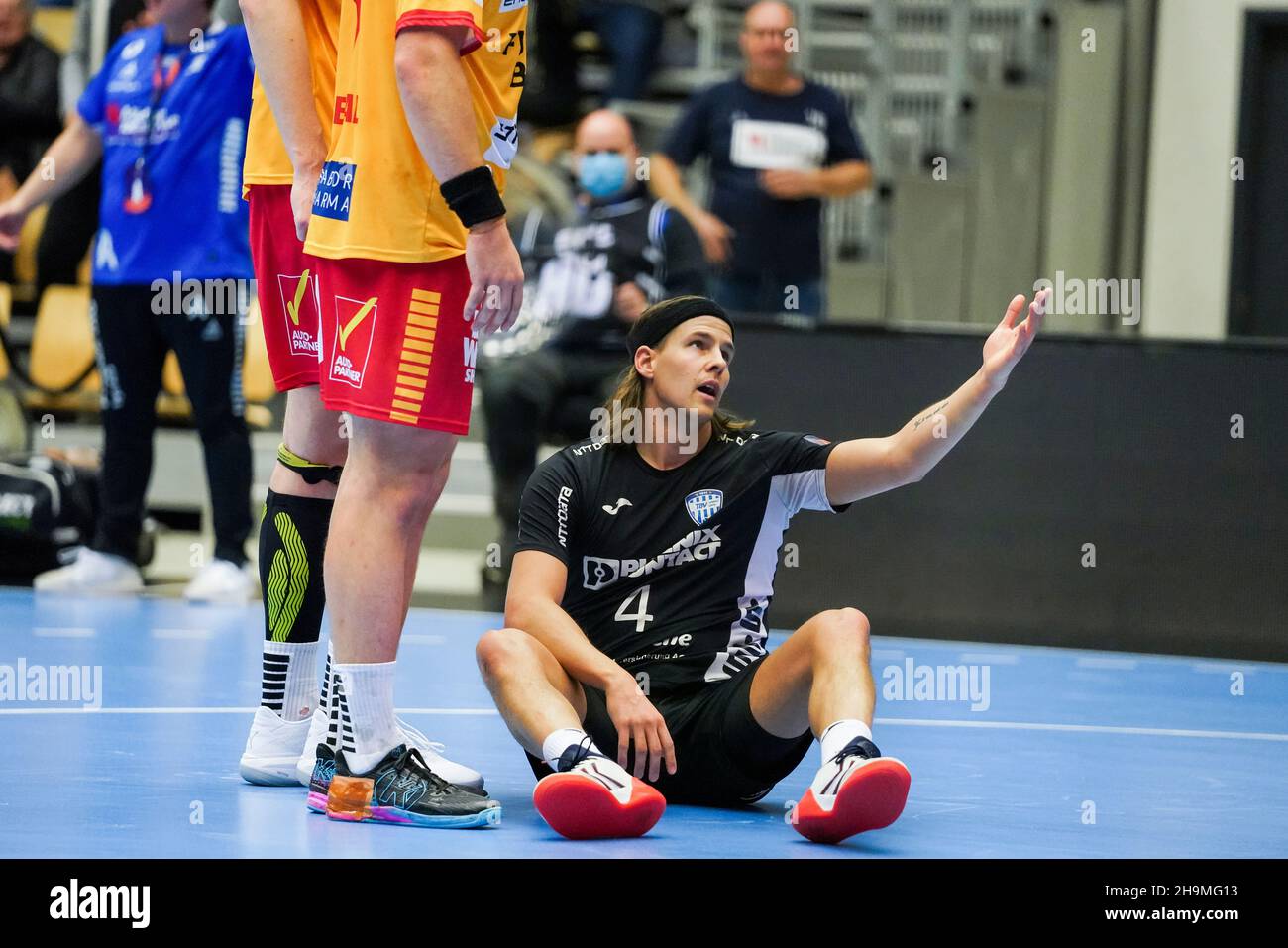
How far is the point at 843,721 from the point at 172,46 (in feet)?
15.4

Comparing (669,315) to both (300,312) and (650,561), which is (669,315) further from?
(300,312)

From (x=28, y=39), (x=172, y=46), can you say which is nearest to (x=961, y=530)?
(x=172, y=46)

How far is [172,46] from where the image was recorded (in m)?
6.88

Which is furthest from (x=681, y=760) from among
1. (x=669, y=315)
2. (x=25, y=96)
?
(x=25, y=96)

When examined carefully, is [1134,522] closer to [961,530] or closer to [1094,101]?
[961,530]

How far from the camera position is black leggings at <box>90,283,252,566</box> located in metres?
6.68

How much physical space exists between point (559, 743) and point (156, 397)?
160 inches

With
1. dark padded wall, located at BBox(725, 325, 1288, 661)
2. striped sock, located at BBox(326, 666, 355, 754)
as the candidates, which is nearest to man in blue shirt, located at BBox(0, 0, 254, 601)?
dark padded wall, located at BBox(725, 325, 1288, 661)

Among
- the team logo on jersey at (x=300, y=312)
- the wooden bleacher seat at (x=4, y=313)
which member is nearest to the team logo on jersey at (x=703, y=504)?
the team logo on jersey at (x=300, y=312)

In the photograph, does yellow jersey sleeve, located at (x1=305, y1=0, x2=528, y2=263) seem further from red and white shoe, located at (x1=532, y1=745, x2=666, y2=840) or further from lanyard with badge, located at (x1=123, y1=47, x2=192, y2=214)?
lanyard with badge, located at (x1=123, y1=47, x2=192, y2=214)

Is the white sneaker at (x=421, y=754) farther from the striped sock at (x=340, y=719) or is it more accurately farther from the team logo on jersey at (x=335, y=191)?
the team logo on jersey at (x=335, y=191)

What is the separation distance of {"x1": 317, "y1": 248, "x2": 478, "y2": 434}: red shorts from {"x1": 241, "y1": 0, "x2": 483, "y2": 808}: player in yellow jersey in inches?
15.1

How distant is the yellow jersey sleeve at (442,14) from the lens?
10.1ft

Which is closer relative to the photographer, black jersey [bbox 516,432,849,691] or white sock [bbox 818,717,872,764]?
white sock [bbox 818,717,872,764]
